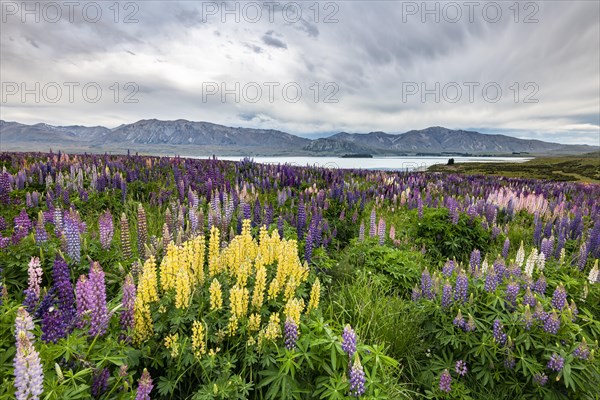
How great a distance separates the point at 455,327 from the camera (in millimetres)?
3973

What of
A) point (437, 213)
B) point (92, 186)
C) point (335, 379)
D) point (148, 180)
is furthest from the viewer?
A: point (148, 180)

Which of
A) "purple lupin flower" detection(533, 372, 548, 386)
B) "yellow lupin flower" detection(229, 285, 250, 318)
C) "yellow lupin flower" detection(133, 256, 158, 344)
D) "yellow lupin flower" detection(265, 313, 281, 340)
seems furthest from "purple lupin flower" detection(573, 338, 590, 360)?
"yellow lupin flower" detection(133, 256, 158, 344)

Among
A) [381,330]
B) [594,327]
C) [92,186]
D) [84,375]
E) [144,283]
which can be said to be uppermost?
[92,186]

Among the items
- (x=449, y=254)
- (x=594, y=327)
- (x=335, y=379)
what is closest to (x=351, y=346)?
(x=335, y=379)

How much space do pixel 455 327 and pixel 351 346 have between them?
75.7 inches

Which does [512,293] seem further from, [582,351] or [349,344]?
[349,344]

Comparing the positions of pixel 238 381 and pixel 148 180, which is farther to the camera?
pixel 148 180

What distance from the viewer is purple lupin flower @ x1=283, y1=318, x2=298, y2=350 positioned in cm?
285

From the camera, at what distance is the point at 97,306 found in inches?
104

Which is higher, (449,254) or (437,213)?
(437,213)

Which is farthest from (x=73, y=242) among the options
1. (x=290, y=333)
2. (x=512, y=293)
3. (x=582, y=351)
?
(x=582, y=351)

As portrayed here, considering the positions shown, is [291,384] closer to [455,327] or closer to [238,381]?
[238,381]

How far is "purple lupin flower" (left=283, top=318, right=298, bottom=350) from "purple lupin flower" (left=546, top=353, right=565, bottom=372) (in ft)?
8.88

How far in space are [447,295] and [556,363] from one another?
1.16 metres
